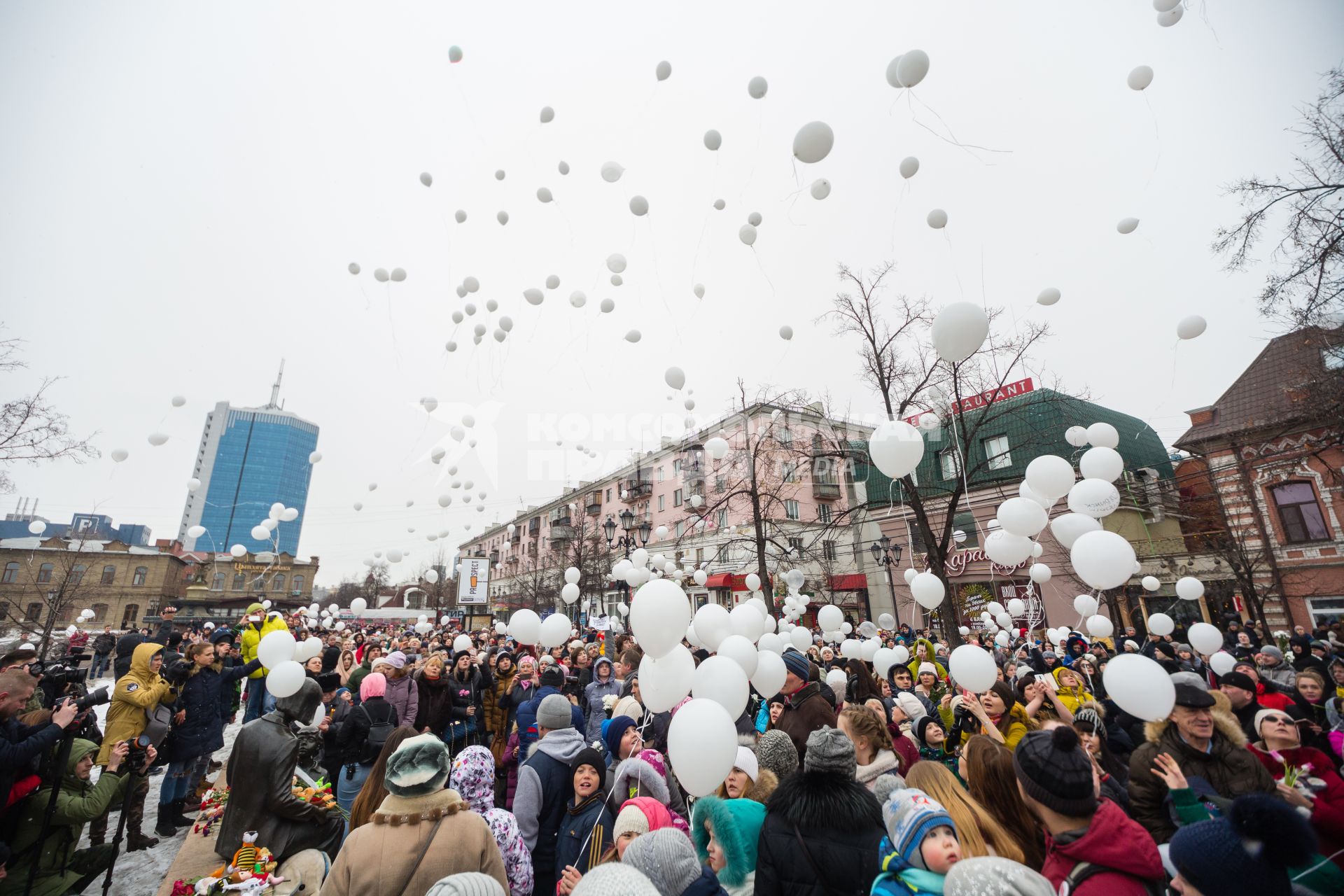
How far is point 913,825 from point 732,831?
94 centimetres

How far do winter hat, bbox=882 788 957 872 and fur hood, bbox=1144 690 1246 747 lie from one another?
7.69 feet

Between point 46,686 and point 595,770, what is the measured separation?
5.32 m

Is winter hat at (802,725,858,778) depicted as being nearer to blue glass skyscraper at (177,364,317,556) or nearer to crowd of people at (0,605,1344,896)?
crowd of people at (0,605,1344,896)

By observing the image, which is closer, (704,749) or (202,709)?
(704,749)

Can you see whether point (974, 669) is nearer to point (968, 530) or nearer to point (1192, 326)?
point (1192, 326)

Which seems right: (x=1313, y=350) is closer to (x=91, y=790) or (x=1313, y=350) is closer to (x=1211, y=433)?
(x=1211, y=433)

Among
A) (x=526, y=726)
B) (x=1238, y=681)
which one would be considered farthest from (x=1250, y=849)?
(x=1238, y=681)

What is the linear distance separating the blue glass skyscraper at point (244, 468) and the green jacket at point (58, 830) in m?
109

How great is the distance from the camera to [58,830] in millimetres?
3180

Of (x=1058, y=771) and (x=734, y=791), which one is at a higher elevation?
(x=1058, y=771)

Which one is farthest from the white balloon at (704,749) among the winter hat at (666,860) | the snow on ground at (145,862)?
the snow on ground at (145,862)

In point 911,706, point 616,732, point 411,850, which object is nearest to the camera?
point 411,850

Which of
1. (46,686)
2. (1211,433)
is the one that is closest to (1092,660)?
(46,686)

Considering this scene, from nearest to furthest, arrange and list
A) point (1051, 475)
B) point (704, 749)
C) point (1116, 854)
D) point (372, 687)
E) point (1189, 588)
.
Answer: point (1116, 854) → point (704, 749) → point (372, 687) → point (1051, 475) → point (1189, 588)
